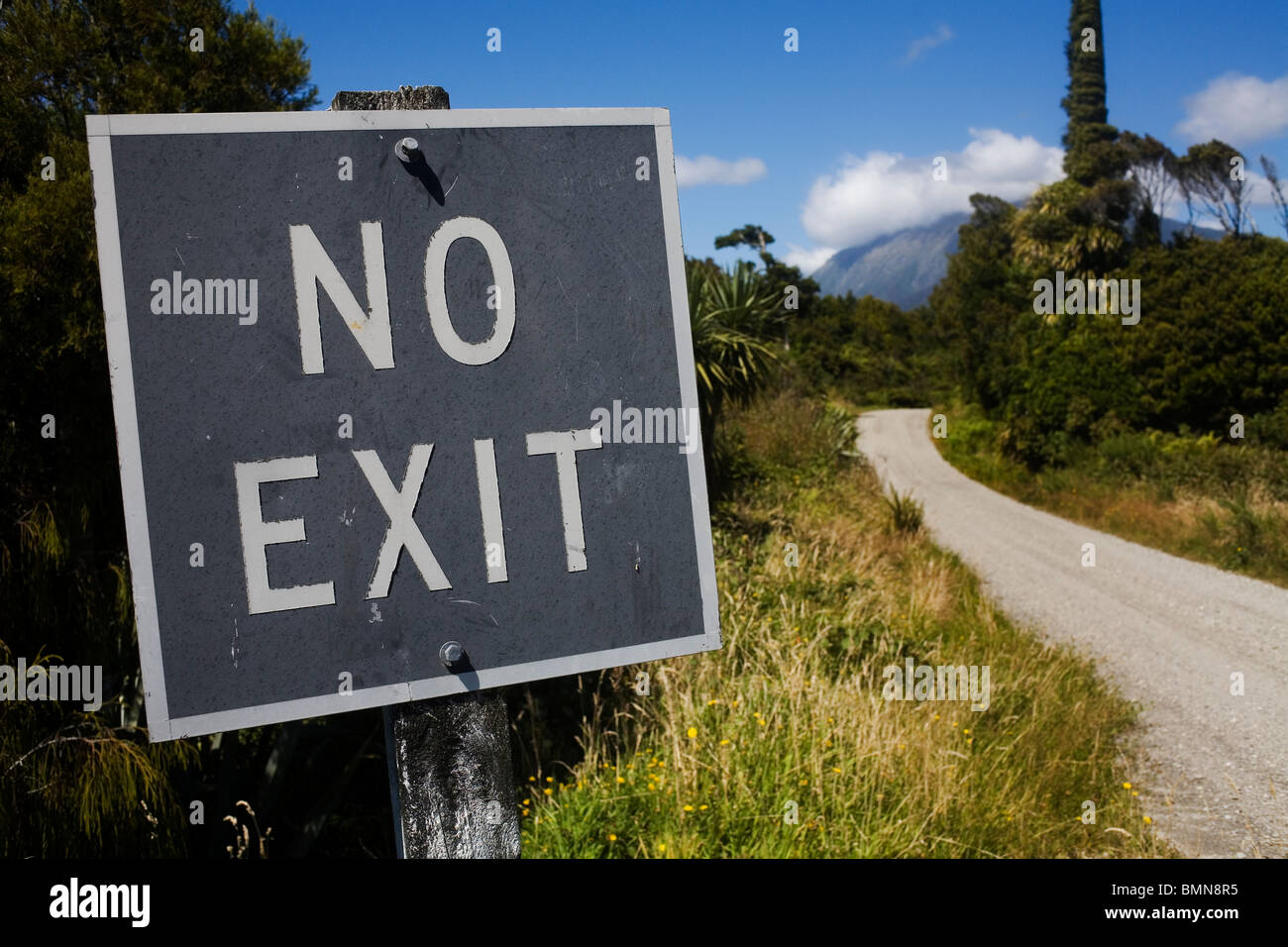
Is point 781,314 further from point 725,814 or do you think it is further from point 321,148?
point 321,148

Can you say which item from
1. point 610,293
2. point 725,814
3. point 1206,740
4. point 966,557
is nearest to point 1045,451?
point 966,557

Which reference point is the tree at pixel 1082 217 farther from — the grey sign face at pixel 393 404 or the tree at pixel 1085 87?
the grey sign face at pixel 393 404

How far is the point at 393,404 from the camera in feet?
4.40

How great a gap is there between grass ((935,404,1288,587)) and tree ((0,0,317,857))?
11216 millimetres

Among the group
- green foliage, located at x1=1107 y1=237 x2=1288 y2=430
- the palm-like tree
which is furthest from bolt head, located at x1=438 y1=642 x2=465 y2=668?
green foliage, located at x1=1107 y1=237 x2=1288 y2=430

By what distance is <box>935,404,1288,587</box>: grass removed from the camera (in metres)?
11.1

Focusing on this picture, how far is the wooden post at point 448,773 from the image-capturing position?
4.41 ft

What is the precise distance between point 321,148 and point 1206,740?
687cm

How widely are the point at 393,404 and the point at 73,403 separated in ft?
13.6

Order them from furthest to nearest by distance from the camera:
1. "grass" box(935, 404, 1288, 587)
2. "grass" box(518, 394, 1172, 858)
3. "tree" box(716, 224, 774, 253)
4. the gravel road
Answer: "tree" box(716, 224, 774, 253) → "grass" box(935, 404, 1288, 587) → the gravel road → "grass" box(518, 394, 1172, 858)

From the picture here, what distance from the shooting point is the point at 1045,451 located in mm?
19531

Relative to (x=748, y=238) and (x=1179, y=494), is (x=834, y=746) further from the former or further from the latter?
(x=748, y=238)

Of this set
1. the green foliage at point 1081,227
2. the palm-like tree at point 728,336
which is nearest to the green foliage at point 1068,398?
the green foliage at point 1081,227

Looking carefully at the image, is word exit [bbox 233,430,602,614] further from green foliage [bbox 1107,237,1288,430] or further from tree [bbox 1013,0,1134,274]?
tree [bbox 1013,0,1134,274]
